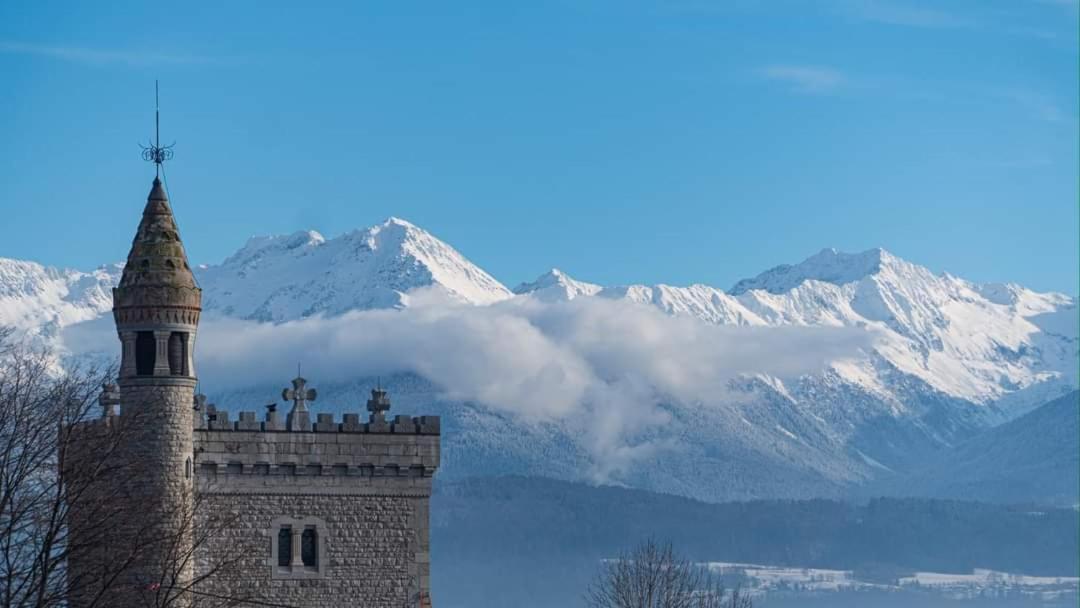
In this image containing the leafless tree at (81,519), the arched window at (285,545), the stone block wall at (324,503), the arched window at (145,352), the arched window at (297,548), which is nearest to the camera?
the leafless tree at (81,519)

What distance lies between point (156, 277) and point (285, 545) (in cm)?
937

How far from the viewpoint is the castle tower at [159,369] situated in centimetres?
7512

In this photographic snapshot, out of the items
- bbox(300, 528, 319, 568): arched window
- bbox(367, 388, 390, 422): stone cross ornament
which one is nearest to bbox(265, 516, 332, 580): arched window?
bbox(300, 528, 319, 568): arched window

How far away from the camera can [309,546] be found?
7988 centimetres

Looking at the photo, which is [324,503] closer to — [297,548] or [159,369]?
[297,548]

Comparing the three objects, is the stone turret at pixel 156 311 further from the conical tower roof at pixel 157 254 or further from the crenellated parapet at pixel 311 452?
the crenellated parapet at pixel 311 452

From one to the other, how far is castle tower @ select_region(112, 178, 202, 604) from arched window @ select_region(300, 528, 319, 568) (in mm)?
4754

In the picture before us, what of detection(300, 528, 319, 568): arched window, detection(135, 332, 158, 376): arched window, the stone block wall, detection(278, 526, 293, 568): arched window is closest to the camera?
detection(135, 332, 158, 376): arched window

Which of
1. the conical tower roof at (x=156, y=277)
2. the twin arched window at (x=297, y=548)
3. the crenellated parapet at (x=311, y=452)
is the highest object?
the conical tower roof at (x=156, y=277)

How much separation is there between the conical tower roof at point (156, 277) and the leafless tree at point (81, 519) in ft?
9.40

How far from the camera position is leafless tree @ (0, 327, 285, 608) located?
6850 centimetres

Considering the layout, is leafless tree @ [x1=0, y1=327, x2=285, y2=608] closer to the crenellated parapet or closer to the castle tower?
the castle tower

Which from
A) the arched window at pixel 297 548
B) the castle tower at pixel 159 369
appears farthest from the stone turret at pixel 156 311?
the arched window at pixel 297 548

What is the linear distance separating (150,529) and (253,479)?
6.71 m
